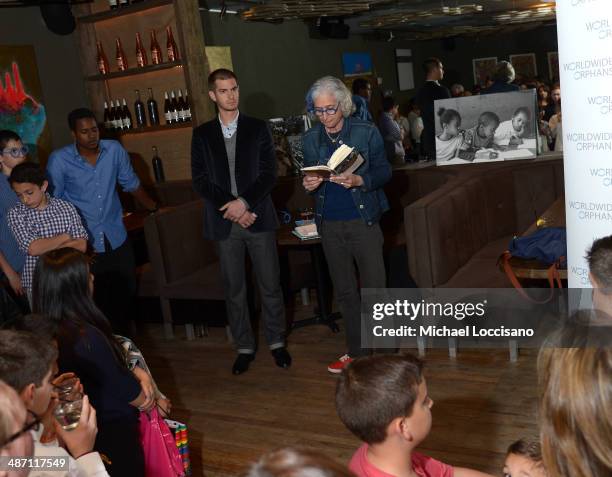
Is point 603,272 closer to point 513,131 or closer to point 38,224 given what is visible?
point 38,224

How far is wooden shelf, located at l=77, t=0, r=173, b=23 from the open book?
9.54ft

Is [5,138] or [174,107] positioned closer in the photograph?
[5,138]

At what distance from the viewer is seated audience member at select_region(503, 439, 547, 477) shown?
1.55 m

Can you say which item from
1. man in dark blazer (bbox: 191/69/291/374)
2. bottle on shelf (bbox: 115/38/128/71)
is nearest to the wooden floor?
man in dark blazer (bbox: 191/69/291/374)

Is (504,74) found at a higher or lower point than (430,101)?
higher

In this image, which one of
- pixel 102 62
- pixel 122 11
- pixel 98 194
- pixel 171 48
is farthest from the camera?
pixel 102 62

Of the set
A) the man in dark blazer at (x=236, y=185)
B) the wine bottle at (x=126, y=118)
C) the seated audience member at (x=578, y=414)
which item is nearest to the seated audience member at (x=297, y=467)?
the seated audience member at (x=578, y=414)

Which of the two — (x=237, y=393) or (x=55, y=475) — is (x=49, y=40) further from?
(x=55, y=475)

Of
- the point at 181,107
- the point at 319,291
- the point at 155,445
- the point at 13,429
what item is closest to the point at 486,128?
the point at 319,291

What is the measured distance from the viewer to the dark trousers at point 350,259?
3.71 meters

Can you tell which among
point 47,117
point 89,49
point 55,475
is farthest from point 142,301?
point 55,475

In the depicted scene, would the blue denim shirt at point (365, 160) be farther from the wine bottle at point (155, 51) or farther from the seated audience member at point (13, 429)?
the wine bottle at point (155, 51)

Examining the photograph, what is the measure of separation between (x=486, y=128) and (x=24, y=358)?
403 centimetres

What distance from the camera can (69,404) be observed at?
186cm
